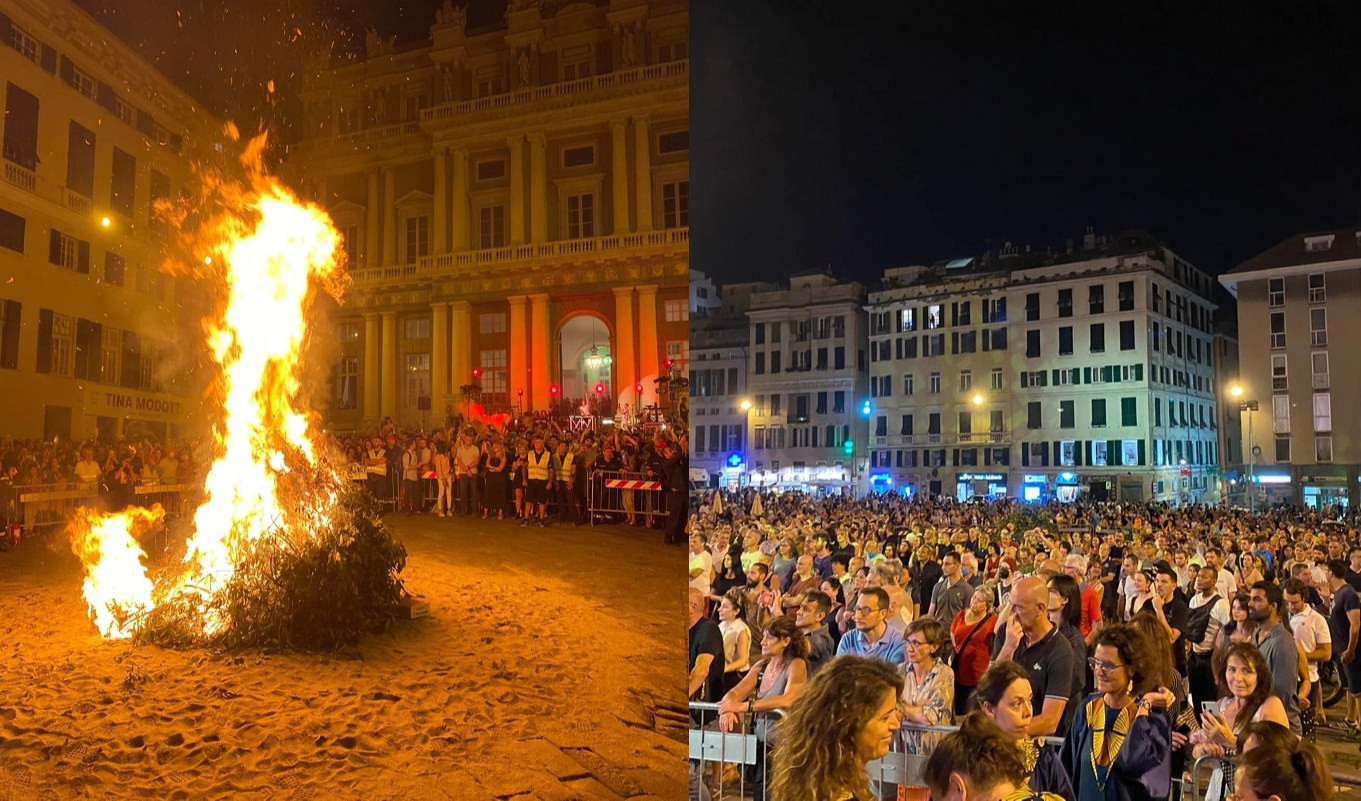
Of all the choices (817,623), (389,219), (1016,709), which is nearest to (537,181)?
(389,219)

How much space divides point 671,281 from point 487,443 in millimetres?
734

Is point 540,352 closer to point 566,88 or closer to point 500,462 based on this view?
point 500,462

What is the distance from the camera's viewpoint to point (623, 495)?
7.63 ft

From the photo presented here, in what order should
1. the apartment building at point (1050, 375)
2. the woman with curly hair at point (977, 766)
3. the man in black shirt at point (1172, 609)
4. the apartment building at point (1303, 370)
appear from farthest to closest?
the apartment building at point (1050, 375), the apartment building at point (1303, 370), the man in black shirt at point (1172, 609), the woman with curly hair at point (977, 766)

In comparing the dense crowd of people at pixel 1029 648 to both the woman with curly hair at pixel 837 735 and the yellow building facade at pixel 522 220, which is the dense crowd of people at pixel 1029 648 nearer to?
the woman with curly hair at pixel 837 735

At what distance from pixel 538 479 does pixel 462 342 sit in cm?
47

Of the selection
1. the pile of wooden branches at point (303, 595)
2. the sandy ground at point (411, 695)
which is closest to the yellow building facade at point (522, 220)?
the pile of wooden branches at point (303, 595)

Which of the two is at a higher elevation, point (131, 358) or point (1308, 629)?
point (131, 358)

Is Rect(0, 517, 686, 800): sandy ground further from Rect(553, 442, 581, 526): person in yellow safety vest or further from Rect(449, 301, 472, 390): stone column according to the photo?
Rect(449, 301, 472, 390): stone column

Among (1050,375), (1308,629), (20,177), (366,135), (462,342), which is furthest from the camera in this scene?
(1050,375)

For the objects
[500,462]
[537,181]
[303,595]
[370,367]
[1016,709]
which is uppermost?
[537,181]

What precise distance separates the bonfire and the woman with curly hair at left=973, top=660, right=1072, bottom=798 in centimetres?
209

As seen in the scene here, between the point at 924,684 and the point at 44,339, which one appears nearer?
the point at 44,339

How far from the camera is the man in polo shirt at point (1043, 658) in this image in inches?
135
